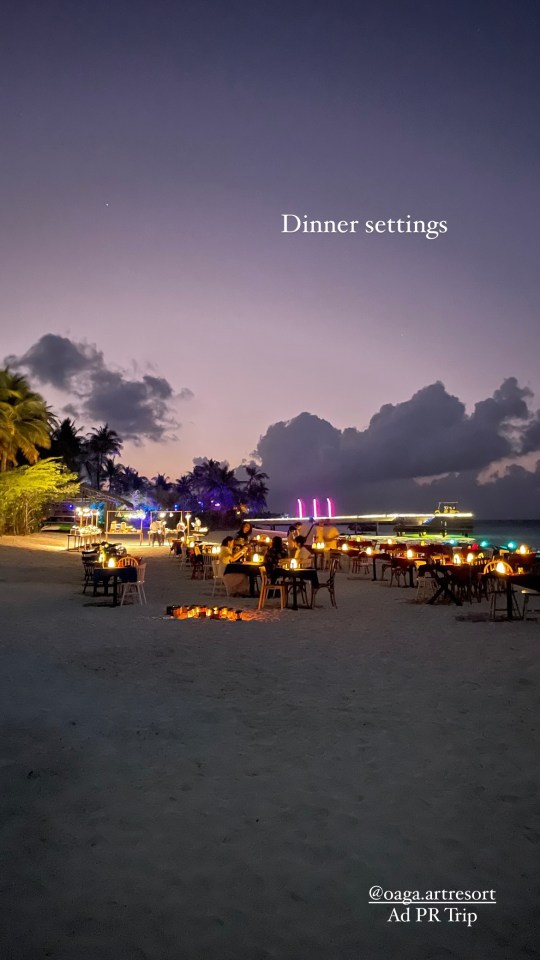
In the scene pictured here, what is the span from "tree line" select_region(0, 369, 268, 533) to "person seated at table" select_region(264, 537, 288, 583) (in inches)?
228

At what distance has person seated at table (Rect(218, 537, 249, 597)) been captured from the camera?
14.5m

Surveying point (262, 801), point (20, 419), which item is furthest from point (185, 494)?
point (262, 801)

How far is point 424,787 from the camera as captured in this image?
14.2ft

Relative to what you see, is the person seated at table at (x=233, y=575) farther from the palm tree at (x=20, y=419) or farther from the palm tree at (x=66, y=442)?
the palm tree at (x=66, y=442)

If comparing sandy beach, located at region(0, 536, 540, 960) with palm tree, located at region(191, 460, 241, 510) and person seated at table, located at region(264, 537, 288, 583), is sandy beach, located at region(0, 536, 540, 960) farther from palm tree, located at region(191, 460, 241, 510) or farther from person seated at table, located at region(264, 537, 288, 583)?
palm tree, located at region(191, 460, 241, 510)

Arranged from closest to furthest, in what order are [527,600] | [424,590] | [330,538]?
[527,600], [424,590], [330,538]

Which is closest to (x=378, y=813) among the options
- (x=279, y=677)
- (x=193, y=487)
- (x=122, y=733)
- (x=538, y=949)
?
(x=538, y=949)

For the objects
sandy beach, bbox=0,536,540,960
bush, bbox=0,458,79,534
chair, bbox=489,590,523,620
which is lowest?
sandy beach, bbox=0,536,540,960

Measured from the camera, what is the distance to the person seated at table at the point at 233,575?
47.5ft

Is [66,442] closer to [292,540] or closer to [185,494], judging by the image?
[185,494]

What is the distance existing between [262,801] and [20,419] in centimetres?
3506

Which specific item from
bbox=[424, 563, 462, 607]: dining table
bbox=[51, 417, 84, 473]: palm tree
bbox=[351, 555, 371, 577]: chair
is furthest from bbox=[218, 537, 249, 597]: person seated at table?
bbox=[51, 417, 84, 473]: palm tree

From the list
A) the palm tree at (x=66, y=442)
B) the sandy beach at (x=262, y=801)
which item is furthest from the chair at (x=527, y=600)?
the palm tree at (x=66, y=442)

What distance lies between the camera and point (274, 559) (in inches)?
526
